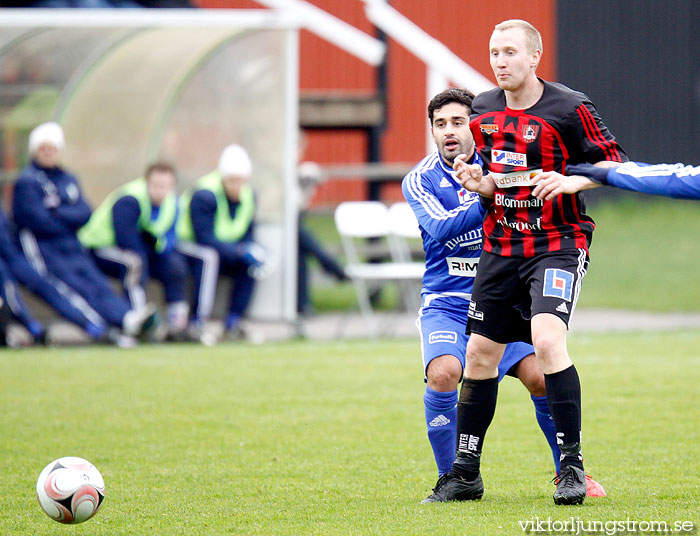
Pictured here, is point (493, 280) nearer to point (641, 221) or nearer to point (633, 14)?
point (641, 221)

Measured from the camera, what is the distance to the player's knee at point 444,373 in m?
5.28

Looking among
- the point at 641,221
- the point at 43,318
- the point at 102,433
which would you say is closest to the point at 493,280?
the point at 102,433

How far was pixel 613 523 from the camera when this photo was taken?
14.9 ft

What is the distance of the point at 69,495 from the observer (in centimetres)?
461

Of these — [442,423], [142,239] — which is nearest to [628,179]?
[442,423]

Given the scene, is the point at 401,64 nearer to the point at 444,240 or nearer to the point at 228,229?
the point at 228,229

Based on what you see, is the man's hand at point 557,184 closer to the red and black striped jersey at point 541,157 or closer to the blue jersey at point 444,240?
the red and black striped jersey at point 541,157

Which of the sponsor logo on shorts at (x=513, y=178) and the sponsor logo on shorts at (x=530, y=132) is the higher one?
the sponsor logo on shorts at (x=530, y=132)

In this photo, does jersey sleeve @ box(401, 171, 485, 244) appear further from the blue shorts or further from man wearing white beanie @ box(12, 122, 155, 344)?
man wearing white beanie @ box(12, 122, 155, 344)

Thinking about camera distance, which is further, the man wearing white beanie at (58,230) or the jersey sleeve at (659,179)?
the man wearing white beanie at (58,230)

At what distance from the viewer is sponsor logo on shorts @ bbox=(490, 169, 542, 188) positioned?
4.93m

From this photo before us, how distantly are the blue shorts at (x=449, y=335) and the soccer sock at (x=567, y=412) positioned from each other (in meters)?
0.45

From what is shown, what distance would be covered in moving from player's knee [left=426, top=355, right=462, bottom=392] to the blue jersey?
38 centimetres

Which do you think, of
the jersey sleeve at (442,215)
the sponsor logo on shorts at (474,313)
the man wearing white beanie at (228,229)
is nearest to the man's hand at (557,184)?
the jersey sleeve at (442,215)
